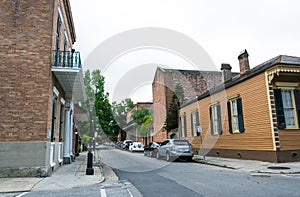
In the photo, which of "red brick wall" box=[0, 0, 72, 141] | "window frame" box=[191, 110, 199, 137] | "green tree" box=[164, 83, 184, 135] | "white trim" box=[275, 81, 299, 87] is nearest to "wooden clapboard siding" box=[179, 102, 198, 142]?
"window frame" box=[191, 110, 199, 137]

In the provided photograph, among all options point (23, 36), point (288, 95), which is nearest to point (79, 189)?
point (23, 36)

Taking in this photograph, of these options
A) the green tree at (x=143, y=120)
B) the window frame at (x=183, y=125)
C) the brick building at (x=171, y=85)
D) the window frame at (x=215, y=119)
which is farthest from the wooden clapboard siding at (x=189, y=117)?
the green tree at (x=143, y=120)

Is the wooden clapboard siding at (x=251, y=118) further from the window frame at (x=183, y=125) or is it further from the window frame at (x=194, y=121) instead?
the window frame at (x=183, y=125)

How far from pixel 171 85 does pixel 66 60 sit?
23.8 meters

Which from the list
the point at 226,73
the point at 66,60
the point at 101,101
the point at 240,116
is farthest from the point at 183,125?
the point at 66,60

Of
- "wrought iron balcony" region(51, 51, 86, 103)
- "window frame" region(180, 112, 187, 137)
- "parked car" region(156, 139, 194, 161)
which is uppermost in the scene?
"wrought iron balcony" region(51, 51, 86, 103)

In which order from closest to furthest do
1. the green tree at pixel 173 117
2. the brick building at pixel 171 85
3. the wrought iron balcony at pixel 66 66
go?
the wrought iron balcony at pixel 66 66
the green tree at pixel 173 117
the brick building at pixel 171 85

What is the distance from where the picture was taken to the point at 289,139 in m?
12.7

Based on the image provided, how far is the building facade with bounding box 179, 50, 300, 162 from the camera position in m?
12.6

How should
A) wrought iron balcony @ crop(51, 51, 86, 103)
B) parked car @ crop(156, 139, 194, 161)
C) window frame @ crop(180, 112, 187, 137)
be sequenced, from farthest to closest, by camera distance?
1. window frame @ crop(180, 112, 187, 137)
2. parked car @ crop(156, 139, 194, 161)
3. wrought iron balcony @ crop(51, 51, 86, 103)

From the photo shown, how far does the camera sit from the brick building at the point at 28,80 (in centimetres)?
934

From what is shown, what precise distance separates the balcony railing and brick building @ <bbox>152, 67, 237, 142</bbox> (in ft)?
71.6

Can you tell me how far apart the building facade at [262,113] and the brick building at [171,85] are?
15059mm

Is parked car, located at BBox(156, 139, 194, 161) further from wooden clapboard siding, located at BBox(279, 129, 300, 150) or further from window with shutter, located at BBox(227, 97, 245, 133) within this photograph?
wooden clapboard siding, located at BBox(279, 129, 300, 150)
